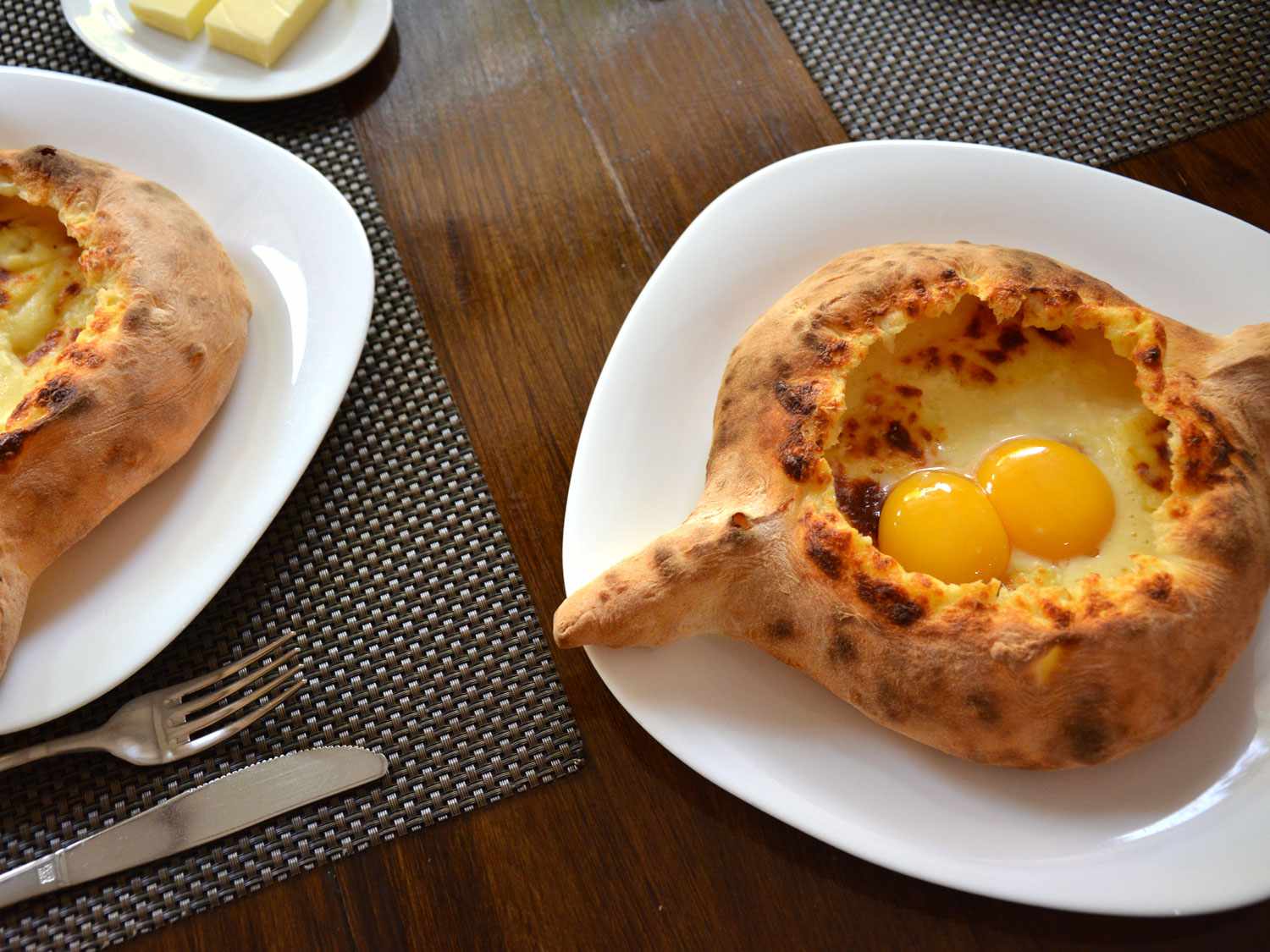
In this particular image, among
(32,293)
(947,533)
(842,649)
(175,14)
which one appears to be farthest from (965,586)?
(175,14)

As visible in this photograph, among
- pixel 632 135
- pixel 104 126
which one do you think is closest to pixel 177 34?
pixel 104 126

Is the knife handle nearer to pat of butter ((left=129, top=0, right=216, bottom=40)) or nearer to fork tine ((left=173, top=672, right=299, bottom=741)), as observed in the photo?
fork tine ((left=173, top=672, right=299, bottom=741))

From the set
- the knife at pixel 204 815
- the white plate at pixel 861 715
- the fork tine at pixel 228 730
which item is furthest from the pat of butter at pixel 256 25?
the knife at pixel 204 815

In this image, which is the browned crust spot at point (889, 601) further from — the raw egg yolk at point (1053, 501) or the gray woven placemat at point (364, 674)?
the gray woven placemat at point (364, 674)

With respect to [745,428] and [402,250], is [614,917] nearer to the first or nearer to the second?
[745,428]

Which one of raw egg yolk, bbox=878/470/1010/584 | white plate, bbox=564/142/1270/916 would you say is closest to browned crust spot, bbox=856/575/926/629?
raw egg yolk, bbox=878/470/1010/584

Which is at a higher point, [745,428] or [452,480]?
[745,428]
